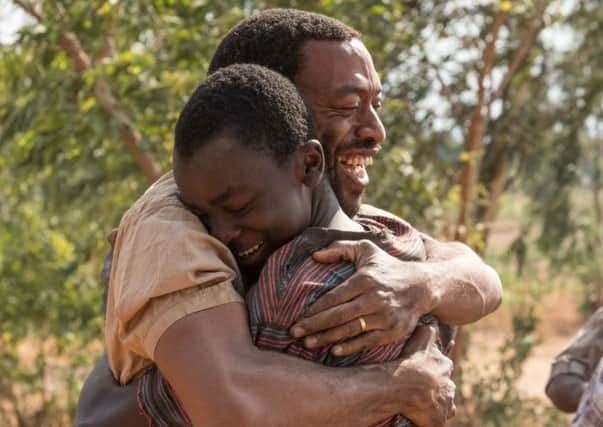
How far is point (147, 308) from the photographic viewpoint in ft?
5.81

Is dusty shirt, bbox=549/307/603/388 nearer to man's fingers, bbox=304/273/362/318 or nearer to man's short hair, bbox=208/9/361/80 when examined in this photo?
man's short hair, bbox=208/9/361/80

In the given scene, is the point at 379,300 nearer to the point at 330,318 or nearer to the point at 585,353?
the point at 330,318

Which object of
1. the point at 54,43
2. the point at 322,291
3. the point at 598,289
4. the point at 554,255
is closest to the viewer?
the point at 322,291

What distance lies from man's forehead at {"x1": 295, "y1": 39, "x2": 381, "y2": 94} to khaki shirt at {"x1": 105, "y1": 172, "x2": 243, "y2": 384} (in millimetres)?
489

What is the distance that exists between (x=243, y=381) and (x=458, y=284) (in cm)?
70

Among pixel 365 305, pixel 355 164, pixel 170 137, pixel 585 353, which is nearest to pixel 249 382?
pixel 365 305

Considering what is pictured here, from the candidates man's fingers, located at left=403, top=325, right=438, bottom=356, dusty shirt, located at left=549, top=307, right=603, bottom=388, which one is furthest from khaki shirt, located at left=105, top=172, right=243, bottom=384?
dusty shirt, located at left=549, top=307, right=603, bottom=388

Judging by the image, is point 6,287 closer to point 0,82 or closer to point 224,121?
point 0,82

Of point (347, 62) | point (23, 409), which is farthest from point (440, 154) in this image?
point (347, 62)

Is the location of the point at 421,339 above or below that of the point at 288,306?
below

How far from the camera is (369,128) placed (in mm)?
2291

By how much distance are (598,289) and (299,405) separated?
13406mm

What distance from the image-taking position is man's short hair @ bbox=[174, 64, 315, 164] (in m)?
1.83

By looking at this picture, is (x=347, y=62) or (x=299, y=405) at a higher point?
(x=347, y=62)
